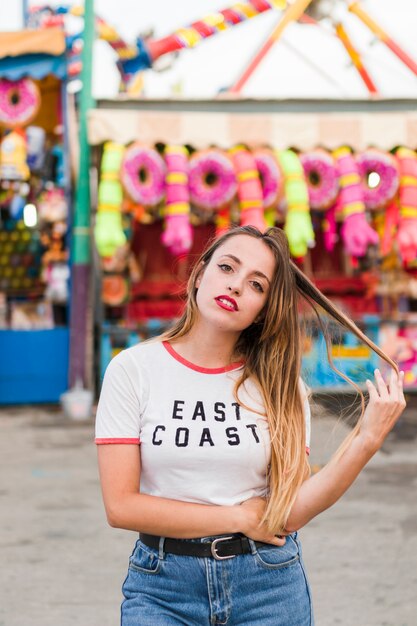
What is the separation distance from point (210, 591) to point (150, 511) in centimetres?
23

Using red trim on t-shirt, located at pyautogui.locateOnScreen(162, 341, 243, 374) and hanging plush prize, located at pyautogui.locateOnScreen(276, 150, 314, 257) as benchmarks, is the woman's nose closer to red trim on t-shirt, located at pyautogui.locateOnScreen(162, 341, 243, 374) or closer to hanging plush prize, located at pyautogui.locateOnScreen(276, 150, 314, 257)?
red trim on t-shirt, located at pyautogui.locateOnScreen(162, 341, 243, 374)

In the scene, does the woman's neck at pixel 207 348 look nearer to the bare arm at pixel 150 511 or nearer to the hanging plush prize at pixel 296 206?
the bare arm at pixel 150 511

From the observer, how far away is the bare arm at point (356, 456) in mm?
2041

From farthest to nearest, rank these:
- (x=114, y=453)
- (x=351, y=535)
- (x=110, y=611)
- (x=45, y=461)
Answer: (x=45, y=461) → (x=351, y=535) → (x=110, y=611) → (x=114, y=453)

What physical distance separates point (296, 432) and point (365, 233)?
24.9ft

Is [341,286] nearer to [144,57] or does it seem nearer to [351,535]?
[144,57]

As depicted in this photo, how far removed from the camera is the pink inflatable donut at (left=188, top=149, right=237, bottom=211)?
9500mm

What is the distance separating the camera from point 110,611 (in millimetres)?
4043

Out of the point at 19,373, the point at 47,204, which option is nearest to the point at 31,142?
the point at 47,204

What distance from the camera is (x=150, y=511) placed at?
201 centimetres

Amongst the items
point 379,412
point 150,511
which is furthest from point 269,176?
point 150,511

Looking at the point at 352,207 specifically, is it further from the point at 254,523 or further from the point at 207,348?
the point at 254,523

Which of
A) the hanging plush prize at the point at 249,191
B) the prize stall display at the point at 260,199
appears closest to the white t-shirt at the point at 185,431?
the prize stall display at the point at 260,199

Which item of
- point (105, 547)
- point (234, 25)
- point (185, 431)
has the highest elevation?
point (234, 25)
